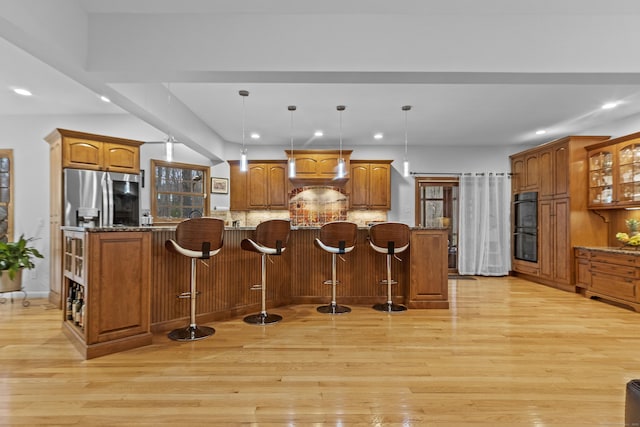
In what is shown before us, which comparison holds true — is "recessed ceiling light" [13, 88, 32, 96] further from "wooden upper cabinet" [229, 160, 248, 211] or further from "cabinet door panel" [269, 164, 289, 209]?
"cabinet door panel" [269, 164, 289, 209]

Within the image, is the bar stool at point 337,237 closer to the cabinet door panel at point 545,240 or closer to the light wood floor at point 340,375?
the light wood floor at point 340,375

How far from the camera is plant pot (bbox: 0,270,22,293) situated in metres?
4.25

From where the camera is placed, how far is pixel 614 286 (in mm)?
4254

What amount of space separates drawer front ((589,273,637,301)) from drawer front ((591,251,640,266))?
21cm

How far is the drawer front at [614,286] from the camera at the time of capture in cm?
403

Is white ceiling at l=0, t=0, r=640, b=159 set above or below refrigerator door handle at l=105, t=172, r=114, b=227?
above

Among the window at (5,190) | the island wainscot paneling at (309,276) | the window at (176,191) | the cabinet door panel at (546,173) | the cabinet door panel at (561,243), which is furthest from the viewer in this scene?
the cabinet door panel at (546,173)

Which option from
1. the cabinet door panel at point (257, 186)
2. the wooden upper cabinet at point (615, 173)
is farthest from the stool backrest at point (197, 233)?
the wooden upper cabinet at point (615, 173)

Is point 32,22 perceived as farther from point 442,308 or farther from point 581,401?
point 442,308

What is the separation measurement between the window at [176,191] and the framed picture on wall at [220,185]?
0.15 m

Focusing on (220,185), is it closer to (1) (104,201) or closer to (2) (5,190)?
(1) (104,201)

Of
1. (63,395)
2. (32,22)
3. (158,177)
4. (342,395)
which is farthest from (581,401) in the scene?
(158,177)

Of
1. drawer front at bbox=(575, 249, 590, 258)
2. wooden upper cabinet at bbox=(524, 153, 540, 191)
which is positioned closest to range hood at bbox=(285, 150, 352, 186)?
wooden upper cabinet at bbox=(524, 153, 540, 191)

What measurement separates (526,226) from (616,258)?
6.13ft
